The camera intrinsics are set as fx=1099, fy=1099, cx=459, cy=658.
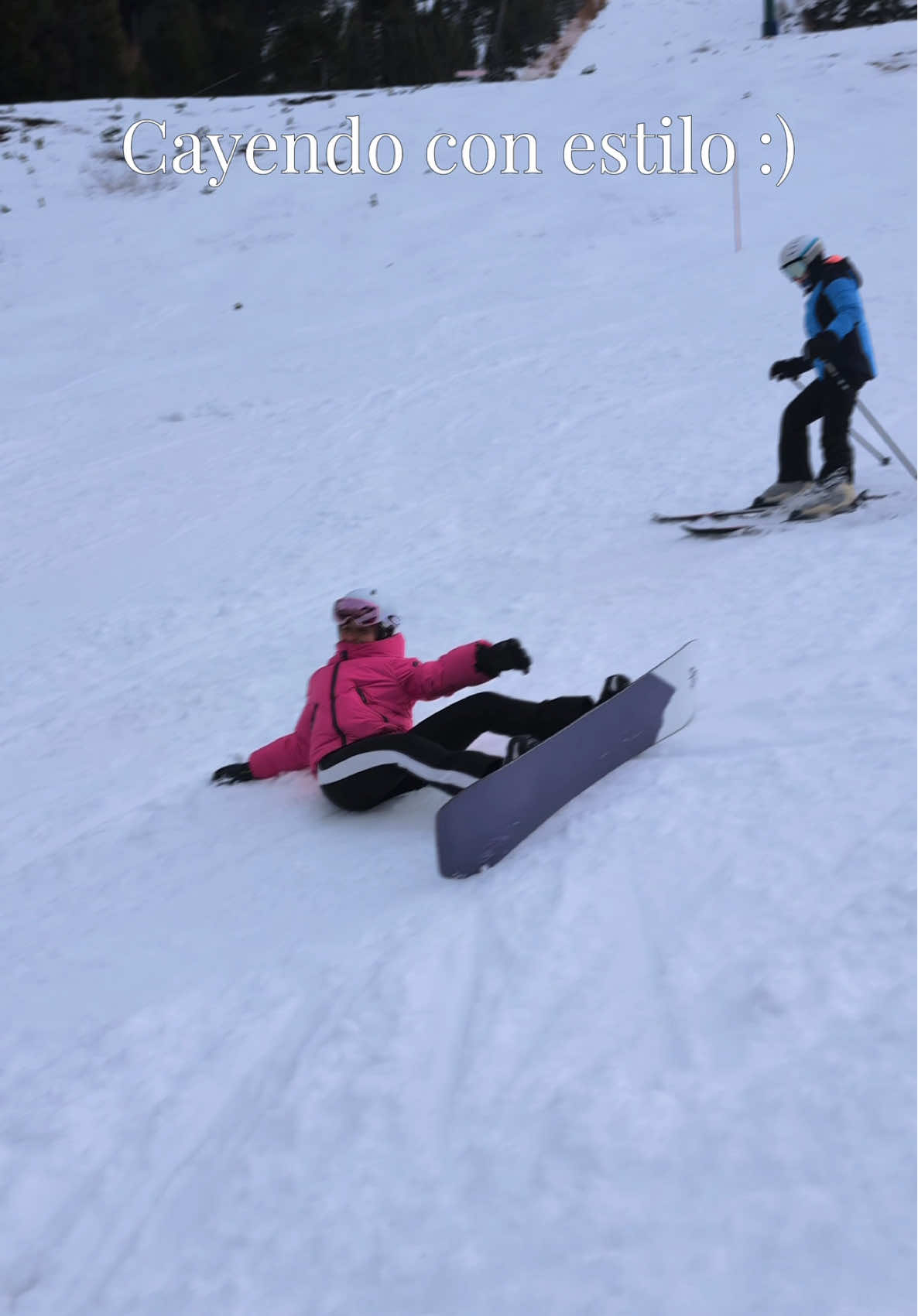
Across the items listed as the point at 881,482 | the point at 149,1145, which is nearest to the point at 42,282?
the point at 881,482

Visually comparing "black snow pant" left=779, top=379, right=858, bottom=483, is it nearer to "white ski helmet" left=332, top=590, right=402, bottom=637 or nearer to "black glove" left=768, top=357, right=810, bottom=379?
"black glove" left=768, top=357, right=810, bottom=379

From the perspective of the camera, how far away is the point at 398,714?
4086mm

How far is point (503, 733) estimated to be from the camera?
4031 mm

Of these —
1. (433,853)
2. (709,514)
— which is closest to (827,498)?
(709,514)

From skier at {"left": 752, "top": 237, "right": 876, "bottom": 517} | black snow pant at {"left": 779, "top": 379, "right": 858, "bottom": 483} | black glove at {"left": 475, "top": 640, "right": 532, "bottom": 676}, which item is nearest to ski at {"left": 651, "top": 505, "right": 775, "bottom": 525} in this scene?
skier at {"left": 752, "top": 237, "right": 876, "bottom": 517}

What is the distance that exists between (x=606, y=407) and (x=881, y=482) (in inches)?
105

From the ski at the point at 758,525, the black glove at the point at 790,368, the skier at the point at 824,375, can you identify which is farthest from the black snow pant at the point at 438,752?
the black glove at the point at 790,368

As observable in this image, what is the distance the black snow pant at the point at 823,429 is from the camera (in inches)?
240

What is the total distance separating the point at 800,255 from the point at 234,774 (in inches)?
162

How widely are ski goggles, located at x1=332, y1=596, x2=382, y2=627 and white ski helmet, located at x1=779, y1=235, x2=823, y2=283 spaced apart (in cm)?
339

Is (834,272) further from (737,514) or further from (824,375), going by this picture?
(737,514)

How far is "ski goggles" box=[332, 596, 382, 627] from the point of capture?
4.07m

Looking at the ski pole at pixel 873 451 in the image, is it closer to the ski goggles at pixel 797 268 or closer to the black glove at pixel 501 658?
the ski goggles at pixel 797 268

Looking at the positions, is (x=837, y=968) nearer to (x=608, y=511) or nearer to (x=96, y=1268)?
(x=96, y=1268)
